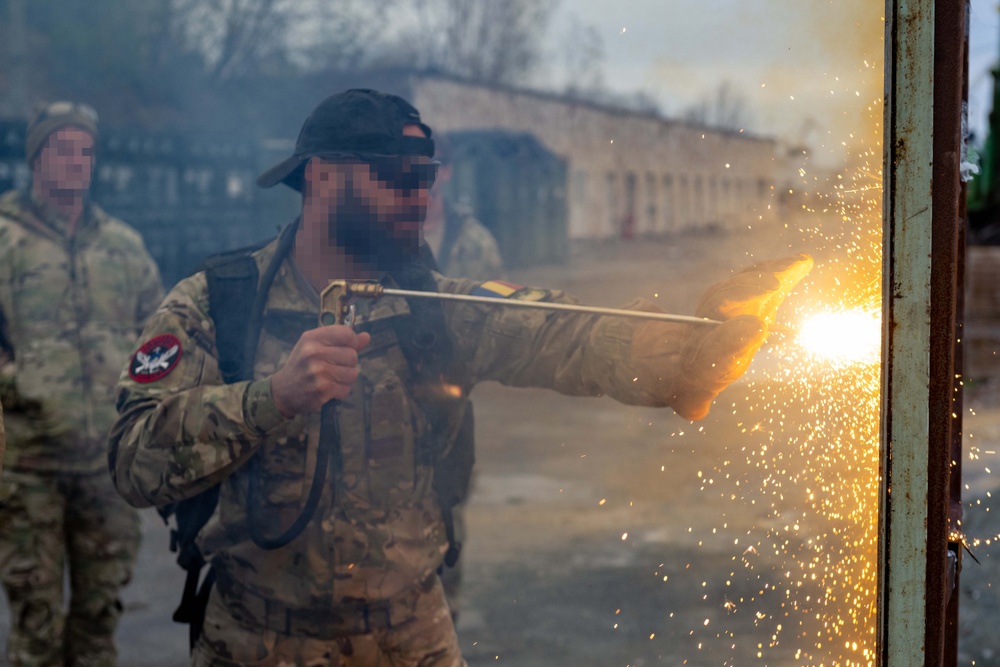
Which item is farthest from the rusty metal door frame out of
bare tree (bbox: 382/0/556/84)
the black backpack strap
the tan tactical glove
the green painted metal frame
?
bare tree (bbox: 382/0/556/84)

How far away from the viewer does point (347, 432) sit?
6.60 feet

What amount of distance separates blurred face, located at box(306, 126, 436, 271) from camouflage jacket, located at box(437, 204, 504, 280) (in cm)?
262

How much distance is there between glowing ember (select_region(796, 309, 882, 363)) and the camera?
1.49 meters

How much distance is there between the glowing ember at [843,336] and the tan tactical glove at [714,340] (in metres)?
0.07

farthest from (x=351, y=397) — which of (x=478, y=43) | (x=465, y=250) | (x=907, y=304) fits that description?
(x=478, y=43)

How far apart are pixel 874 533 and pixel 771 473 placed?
21cm

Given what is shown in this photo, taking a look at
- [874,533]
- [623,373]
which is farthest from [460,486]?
[874,533]

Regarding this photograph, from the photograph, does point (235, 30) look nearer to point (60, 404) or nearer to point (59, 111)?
point (59, 111)

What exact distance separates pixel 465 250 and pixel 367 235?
275 centimetres

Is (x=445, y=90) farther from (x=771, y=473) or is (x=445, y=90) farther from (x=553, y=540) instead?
(x=771, y=473)

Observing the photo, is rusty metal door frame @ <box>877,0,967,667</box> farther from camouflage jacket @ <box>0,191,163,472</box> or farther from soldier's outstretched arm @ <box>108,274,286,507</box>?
camouflage jacket @ <box>0,191,163,472</box>

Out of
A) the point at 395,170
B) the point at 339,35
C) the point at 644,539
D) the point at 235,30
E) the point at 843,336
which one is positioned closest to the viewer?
the point at 843,336

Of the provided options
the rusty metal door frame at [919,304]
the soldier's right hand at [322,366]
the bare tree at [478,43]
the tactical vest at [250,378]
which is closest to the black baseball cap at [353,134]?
the tactical vest at [250,378]

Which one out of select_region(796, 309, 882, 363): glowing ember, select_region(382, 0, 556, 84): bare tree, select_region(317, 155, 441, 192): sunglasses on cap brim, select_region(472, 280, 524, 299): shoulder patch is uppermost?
select_region(382, 0, 556, 84): bare tree
